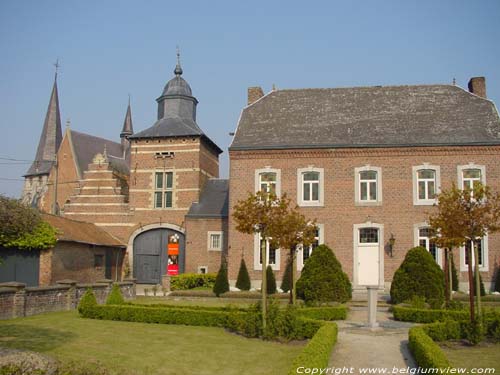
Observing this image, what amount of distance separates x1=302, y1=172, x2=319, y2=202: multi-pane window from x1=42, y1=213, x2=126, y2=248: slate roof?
10856 mm

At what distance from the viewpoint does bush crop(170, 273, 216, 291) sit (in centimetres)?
2728

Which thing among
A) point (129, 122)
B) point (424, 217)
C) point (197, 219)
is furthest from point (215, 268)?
point (129, 122)

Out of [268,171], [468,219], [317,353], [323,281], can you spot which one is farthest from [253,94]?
[317,353]

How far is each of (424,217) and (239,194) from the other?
28.9ft

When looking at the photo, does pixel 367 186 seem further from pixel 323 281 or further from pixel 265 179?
pixel 323 281

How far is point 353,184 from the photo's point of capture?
1037 inches

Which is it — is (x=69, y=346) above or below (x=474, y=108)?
below

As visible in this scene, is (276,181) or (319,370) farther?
(276,181)

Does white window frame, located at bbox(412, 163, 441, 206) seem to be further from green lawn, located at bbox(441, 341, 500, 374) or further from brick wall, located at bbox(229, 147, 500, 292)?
green lawn, located at bbox(441, 341, 500, 374)

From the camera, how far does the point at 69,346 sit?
11312 mm

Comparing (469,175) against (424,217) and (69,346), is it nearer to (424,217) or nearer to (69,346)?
(424,217)

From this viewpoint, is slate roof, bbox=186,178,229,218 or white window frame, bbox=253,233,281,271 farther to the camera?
slate roof, bbox=186,178,229,218

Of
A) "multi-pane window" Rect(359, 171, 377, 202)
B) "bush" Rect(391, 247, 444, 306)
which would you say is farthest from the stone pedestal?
"multi-pane window" Rect(359, 171, 377, 202)

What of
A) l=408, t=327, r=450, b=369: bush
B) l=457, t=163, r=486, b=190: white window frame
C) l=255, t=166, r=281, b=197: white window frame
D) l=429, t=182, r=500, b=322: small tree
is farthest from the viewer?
l=255, t=166, r=281, b=197: white window frame
